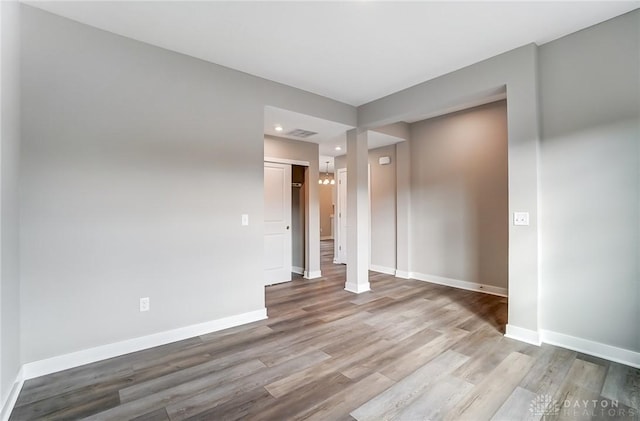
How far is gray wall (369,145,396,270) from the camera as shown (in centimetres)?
553

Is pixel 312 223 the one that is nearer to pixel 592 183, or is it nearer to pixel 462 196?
pixel 462 196

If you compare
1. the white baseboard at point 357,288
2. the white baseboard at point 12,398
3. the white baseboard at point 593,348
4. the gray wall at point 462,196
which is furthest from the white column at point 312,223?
the white baseboard at point 12,398

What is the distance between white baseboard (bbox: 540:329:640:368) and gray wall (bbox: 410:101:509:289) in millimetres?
1459

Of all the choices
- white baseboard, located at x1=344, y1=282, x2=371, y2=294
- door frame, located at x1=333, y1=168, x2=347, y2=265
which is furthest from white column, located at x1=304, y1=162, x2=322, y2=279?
door frame, located at x1=333, y1=168, x2=347, y2=265

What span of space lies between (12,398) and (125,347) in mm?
708

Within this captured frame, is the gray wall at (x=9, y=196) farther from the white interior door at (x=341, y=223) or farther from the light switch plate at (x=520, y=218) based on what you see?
the white interior door at (x=341, y=223)

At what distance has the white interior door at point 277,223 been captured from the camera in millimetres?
4891

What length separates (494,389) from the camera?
197cm

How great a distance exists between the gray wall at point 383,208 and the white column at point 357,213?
1232 mm

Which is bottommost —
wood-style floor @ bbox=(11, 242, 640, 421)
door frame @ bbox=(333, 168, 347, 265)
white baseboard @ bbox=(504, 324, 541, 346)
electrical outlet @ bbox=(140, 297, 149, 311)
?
wood-style floor @ bbox=(11, 242, 640, 421)

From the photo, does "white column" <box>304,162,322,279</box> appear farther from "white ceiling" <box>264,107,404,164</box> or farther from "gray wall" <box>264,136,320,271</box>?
"white ceiling" <box>264,107,404,164</box>

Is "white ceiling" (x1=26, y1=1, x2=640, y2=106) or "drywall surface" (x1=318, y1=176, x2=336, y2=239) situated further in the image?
"drywall surface" (x1=318, y1=176, x2=336, y2=239)

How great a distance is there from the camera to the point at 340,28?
7.95 ft

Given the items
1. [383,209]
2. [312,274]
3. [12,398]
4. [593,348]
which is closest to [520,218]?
[593,348]
